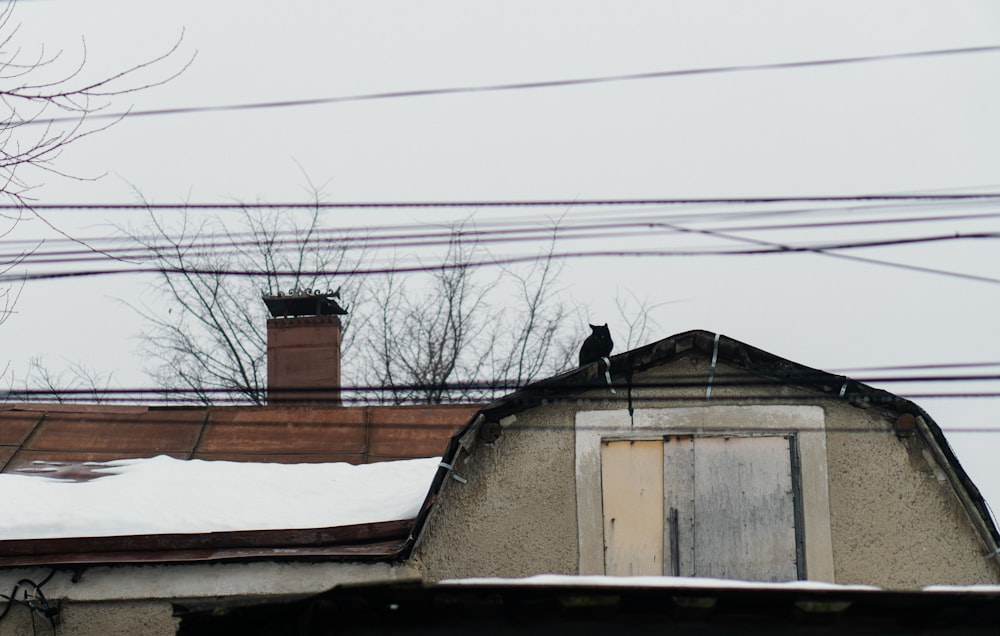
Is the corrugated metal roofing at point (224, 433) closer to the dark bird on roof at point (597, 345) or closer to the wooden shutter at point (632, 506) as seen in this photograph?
the dark bird on roof at point (597, 345)

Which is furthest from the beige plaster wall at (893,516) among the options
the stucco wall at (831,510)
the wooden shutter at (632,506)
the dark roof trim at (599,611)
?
the dark roof trim at (599,611)

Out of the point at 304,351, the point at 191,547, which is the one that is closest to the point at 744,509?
the point at 191,547

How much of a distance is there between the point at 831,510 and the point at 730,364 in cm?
149

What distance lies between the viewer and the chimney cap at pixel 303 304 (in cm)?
1472

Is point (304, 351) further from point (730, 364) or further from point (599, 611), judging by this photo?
point (599, 611)

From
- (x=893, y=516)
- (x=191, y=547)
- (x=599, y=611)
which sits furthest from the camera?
(x=893, y=516)

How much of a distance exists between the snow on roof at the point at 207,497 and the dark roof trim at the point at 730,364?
1.05 metres

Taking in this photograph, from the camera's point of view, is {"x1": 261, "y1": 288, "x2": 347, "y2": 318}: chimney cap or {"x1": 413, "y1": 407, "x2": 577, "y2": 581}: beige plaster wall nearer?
{"x1": 413, "y1": 407, "x2": 577, "y2": 581}: beige plaster wall

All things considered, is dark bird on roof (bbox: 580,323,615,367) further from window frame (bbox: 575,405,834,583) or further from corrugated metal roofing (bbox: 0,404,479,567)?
corrugated metal roofing (bbox: 0,404,479,567)

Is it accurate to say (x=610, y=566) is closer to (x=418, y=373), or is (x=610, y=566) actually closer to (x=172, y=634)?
(x=172, y=634)

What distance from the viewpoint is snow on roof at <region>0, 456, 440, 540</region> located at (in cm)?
970

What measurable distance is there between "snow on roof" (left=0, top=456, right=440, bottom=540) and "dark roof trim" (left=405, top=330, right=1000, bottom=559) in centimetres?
105

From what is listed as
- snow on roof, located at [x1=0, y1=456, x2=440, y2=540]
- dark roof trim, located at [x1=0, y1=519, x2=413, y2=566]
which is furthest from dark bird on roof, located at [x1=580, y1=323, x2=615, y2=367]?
dark roof trim, located at [x1=0, y1=519, x2=413, y2=566]

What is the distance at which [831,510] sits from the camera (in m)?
9.70
